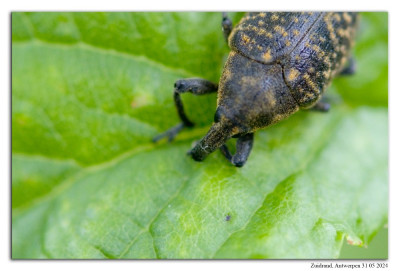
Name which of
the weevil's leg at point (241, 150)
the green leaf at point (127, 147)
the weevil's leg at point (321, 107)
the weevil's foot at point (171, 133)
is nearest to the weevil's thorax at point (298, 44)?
the weevil's leg at point (321, 107)

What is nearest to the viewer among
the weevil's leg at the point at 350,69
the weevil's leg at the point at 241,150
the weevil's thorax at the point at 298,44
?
the weevil's thorax at the point at 298,44

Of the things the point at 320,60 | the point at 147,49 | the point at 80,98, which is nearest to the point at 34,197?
the point at 80,98

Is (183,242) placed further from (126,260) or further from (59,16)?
(59,16)

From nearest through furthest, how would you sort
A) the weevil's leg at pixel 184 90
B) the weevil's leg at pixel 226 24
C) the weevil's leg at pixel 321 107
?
the weevil's leg at pixel 184 90 < the weevil's leg at pixel 226 24 < the weevil's leg at pixel 321 107

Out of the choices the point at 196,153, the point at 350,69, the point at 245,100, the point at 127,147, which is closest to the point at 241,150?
the point at 196,153

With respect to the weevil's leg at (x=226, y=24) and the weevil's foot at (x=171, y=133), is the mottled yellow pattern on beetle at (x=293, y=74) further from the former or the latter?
the weevil's foot at (x=171, y=133)

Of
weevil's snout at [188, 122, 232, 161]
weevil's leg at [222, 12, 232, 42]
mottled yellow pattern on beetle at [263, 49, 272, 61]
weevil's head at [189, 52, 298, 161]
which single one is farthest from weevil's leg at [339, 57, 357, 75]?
weevil's snout at [188, 122, 232, 161]
